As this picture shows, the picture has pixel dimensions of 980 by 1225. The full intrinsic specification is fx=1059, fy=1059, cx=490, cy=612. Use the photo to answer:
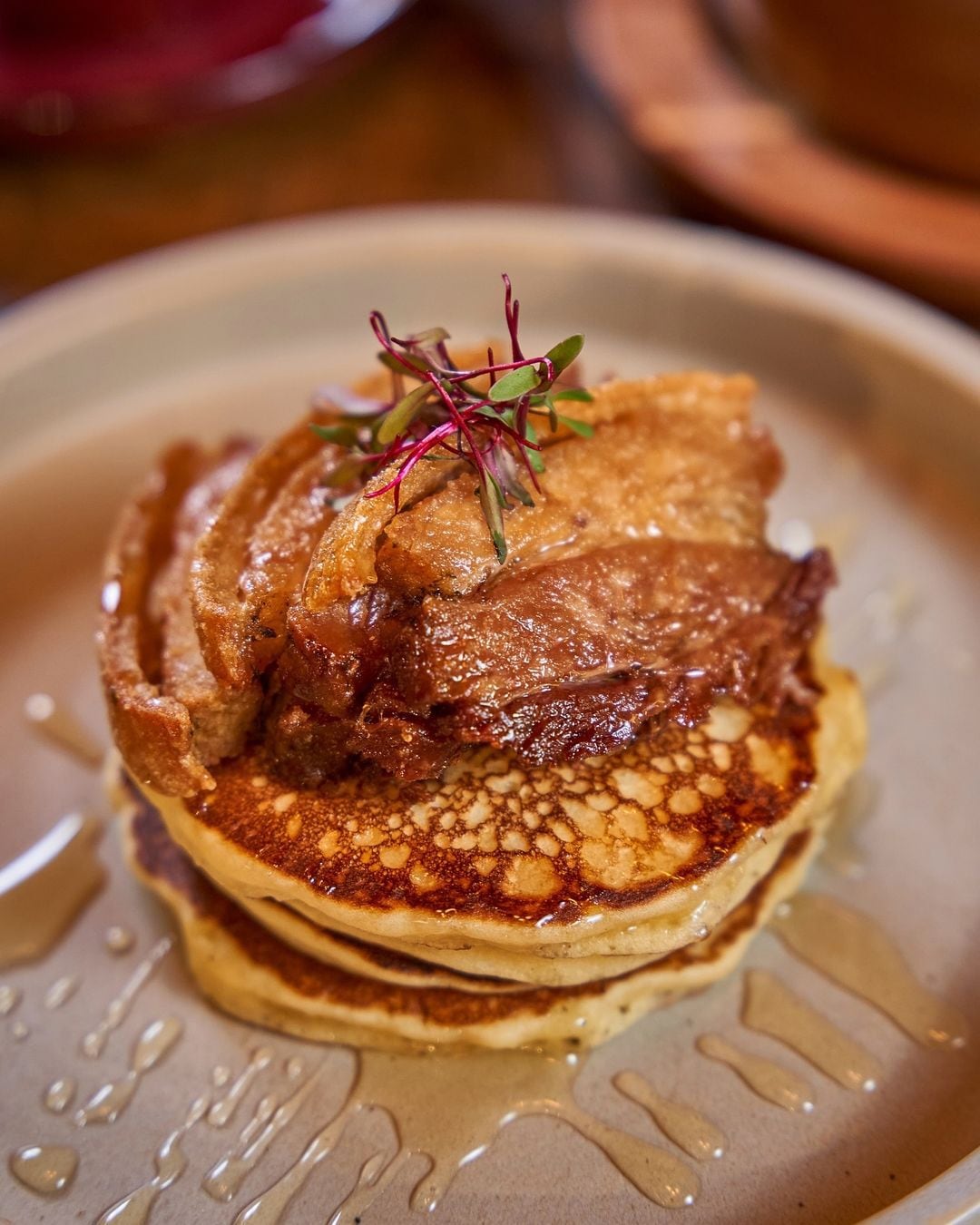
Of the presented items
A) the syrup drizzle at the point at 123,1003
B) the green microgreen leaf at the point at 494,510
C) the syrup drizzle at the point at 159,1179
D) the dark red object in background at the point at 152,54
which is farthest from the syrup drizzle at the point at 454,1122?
the dark red object in background at the point at 152,54

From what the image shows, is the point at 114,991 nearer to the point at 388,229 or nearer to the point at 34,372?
the point at 34,372

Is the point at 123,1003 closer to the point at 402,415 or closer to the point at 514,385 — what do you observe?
the point at 402,415

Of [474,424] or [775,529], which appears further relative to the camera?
[775,529]

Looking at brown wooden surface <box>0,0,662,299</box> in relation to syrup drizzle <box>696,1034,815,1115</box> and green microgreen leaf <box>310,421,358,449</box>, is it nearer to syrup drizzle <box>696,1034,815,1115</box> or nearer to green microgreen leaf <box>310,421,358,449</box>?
green microgreen leaf <box>310,421,358,449</box>

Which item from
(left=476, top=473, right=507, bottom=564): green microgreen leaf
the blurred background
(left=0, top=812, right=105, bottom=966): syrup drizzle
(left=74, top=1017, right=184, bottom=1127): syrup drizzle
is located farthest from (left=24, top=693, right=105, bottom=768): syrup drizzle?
the blurred background

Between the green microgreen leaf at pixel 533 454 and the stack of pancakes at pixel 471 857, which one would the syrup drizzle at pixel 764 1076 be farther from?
the green microgreen leaf at pixel 533 454

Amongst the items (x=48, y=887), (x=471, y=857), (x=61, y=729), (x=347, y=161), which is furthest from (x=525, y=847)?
(x=347, y=161)

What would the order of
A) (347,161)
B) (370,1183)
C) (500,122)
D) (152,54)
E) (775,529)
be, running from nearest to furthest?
(370,1183) < (775,529) < (152,54) < (347,161) < (500,122)
